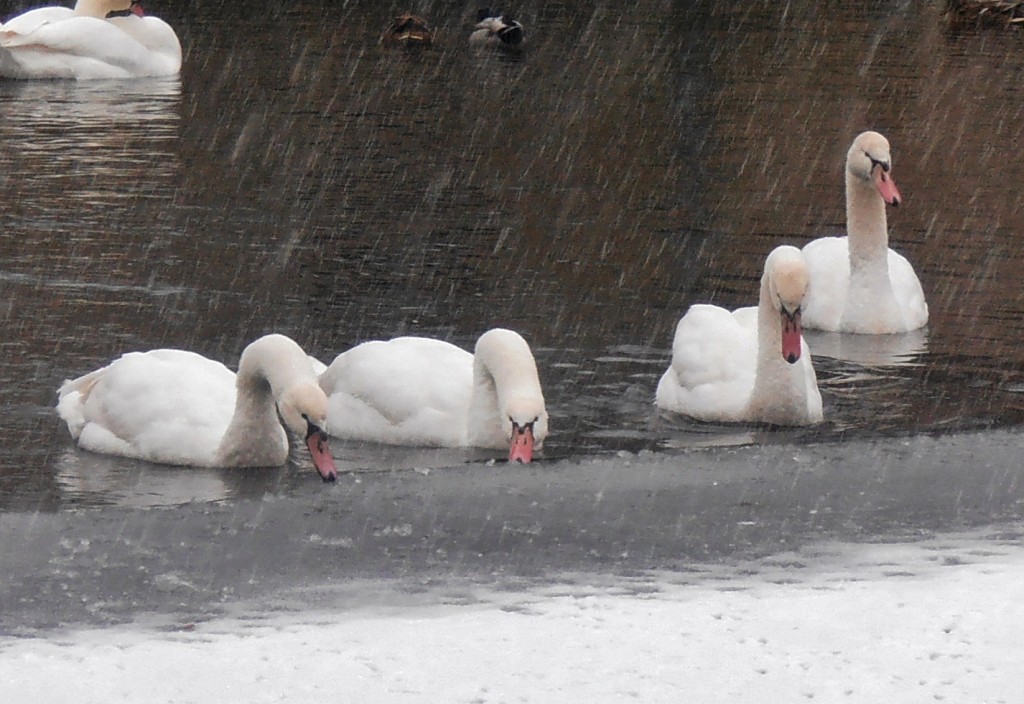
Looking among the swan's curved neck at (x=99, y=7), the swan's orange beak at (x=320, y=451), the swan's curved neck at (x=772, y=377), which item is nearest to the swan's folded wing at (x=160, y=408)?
the swan's orange beak at (x=320, y=451)

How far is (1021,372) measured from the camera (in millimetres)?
9336

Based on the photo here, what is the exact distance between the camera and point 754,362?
28.1 ft

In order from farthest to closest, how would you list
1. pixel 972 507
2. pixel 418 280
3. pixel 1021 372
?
pixel 418 280
pixel 1021 372
pixel 972 507

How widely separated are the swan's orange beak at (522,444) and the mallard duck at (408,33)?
1783 centimetres

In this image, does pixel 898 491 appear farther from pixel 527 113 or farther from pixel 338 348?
pixel 527 113

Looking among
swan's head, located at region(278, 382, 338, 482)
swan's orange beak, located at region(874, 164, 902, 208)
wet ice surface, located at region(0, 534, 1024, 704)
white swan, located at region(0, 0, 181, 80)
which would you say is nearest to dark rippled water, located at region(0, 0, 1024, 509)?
white swan, located at region(0, 0, 181, 80)

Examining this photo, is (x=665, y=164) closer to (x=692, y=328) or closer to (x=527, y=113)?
(x=527, y=113)

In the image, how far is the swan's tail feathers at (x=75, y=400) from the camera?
818cm

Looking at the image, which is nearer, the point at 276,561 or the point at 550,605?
the point at 550,605

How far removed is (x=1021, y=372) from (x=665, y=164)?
6503mm

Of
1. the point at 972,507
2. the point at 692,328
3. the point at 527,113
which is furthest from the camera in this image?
the point at 527,113

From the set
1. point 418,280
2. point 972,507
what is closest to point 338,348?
point 418,280

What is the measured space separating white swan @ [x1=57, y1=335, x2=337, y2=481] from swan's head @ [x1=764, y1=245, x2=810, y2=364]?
1.97m

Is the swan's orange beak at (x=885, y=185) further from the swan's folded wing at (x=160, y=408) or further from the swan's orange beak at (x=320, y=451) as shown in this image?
the swan's orange beak at (x=320, y=451)
